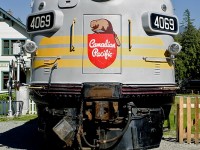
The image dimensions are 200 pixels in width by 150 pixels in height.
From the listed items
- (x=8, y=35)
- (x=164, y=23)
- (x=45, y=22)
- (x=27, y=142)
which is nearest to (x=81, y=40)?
(x=45, y=22)

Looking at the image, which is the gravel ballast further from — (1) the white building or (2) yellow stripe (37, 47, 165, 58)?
(1) the white building

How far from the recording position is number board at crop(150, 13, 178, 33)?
19.8 feet

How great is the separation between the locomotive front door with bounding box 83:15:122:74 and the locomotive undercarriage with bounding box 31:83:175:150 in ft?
Result: 0.99

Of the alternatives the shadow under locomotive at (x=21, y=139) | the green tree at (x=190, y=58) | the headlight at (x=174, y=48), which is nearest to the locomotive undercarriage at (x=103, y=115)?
the headlight at (x=174, y=48)

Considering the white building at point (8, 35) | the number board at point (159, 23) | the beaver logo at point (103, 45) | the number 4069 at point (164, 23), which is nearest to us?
the beaver logo at point (103, 45)

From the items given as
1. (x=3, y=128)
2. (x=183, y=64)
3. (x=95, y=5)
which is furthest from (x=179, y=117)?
(x=183, y=64)

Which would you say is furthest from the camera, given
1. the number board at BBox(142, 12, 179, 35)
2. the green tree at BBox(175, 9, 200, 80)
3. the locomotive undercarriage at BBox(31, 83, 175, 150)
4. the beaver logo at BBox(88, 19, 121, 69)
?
the green tree at BBox(175, 9, 200, 80)

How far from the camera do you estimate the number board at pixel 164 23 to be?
6039mm

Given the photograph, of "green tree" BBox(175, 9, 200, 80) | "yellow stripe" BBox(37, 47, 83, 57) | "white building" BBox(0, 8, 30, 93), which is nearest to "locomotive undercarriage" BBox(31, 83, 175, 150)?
"yellow stripe" BBox(37, 47, 83, 57)

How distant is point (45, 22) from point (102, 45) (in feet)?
3.64

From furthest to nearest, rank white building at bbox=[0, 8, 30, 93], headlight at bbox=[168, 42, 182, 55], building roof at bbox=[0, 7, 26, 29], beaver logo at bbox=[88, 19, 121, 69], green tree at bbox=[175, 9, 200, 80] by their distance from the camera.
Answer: green tree at bbox=[175, 9, 200, 80] < white building at bbox=[0, 8, 30, 93] < building roof at bbox=[0, 7, 26, 29] < headlight at bbox=[168, 42, 182, 55] < beaver logo at bbox=[88, 19, 121, 69]

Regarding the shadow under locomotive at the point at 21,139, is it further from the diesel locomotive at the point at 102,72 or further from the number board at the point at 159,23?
the number board at the point at 159,23

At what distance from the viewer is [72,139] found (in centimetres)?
570

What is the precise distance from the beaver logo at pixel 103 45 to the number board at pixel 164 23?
72cm
